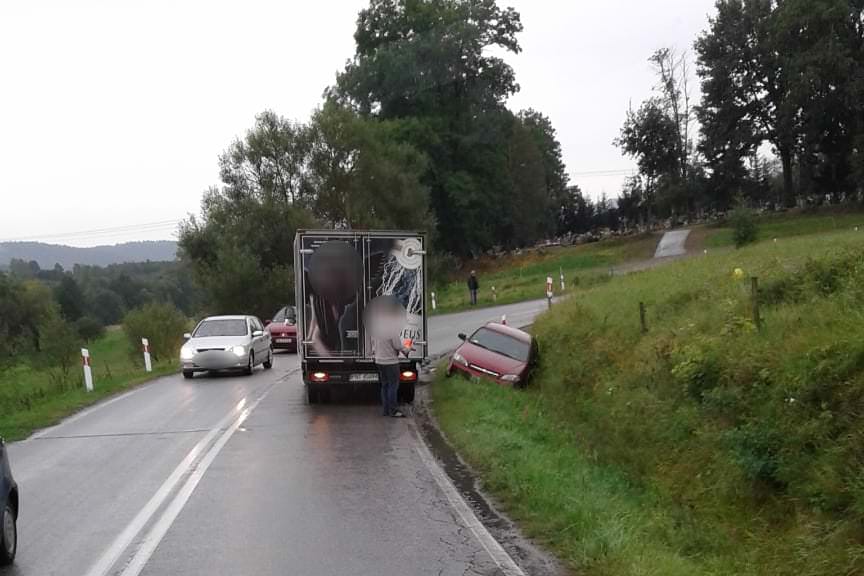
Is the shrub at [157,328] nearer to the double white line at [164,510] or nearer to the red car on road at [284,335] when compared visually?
the red car on road at [284,335]

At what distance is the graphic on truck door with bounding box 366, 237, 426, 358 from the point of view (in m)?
15.5

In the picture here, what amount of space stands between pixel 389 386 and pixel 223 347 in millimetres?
8819

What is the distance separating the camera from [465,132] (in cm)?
6081

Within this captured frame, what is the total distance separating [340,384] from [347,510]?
7734 mm

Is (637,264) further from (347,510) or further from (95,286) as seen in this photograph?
(95,286)

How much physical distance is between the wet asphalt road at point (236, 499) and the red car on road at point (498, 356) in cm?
343

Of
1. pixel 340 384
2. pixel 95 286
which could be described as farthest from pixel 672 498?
pixel 95 286

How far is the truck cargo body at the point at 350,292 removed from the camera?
15398 mm

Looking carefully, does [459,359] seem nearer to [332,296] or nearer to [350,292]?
[350,292]

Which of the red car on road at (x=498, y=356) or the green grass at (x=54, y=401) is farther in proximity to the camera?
the red car on road at (x=498, y=356)

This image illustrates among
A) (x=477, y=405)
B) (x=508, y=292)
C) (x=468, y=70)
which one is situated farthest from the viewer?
(x=468, y=70)

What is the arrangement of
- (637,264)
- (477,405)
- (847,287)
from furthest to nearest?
(637,264), (477,405), (847,287)

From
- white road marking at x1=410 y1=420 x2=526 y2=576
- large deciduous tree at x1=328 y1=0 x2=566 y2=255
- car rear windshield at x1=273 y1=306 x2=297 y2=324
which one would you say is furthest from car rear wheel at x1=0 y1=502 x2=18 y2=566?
large deciduous tree at x1=328 y1=0 x2=566 y2=255

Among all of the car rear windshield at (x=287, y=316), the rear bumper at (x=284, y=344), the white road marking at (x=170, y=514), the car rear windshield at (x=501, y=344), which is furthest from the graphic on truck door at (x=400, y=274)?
the car rear windshield at (x=287, y=316)
